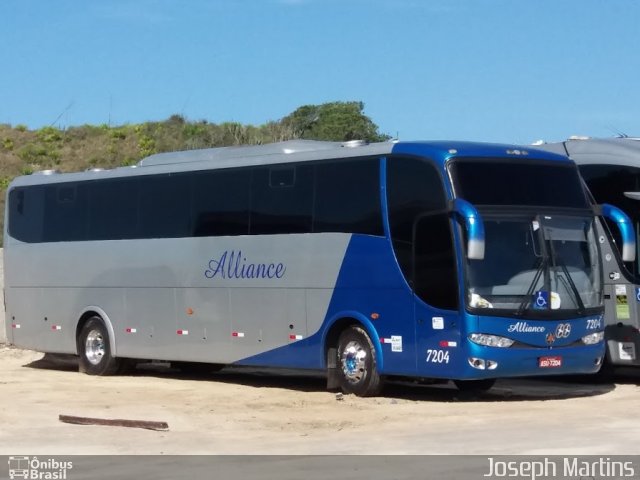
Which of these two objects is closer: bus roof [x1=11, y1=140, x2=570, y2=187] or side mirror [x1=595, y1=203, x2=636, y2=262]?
bus roof [x1=11, y1=140, x2=570, y2=187]

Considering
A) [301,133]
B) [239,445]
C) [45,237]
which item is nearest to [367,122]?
[301,133]

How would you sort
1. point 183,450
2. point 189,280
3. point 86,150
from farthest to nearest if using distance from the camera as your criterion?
point 86,150, point 189,280, point 183,450

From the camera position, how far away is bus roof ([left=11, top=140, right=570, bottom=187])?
1719 cm

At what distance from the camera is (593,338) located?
1750 centimetres

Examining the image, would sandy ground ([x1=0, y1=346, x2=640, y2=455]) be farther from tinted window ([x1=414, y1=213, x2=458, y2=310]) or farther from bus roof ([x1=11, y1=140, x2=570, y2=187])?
bus roof ([x1=11, y1=140, x2=570, y2=187])

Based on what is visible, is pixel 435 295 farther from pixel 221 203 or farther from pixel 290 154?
pixel 221 203

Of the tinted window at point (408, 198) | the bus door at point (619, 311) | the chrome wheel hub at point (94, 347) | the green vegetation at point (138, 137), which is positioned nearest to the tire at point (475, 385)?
the bus door at point (619, 311)

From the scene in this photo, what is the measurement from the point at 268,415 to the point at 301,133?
4934 cm

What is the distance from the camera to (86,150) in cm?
6088

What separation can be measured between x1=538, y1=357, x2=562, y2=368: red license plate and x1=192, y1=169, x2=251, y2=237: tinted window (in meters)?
5.37
